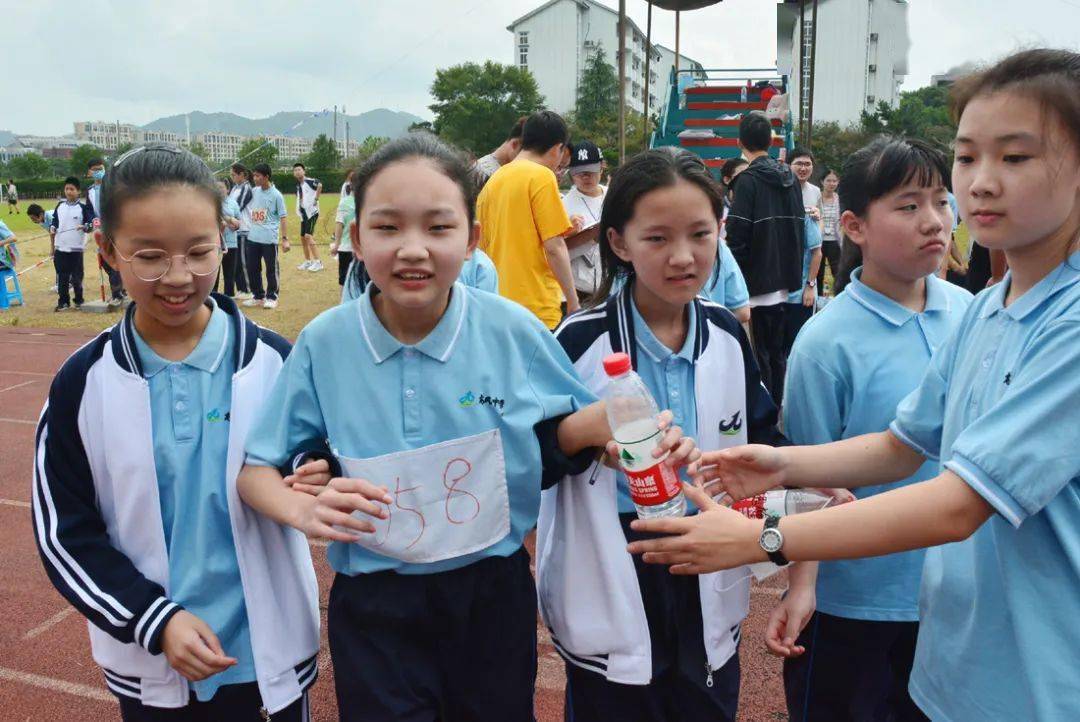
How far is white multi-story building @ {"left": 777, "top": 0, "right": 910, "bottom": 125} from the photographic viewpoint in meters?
55.0

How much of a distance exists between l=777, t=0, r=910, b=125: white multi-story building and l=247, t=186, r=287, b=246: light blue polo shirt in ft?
166

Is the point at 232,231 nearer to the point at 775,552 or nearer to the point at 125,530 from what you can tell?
the point at 125,530

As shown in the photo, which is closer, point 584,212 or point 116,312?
point 584,212

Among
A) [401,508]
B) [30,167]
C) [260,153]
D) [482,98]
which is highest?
[482,98]

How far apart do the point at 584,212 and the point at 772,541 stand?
13.2 feet

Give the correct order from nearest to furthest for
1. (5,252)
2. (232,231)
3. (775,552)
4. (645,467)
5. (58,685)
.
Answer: (775,552) → (645,467) → (58,685) → (232,231) → (5,252)

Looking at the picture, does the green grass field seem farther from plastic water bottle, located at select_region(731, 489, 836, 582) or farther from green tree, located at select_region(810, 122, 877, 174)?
green tree, located at select_region(810, 122, 877, 174)

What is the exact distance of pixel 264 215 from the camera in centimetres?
1166

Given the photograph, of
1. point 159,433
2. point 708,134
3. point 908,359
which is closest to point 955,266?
point 908,359

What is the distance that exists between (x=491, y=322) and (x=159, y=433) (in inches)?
27.8

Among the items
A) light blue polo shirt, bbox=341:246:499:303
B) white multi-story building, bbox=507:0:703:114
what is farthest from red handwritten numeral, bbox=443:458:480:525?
white multi-story building, bbox=507:0:703:114

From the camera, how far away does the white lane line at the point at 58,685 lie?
9.85ft

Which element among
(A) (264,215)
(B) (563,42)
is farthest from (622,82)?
(B) (563,42)

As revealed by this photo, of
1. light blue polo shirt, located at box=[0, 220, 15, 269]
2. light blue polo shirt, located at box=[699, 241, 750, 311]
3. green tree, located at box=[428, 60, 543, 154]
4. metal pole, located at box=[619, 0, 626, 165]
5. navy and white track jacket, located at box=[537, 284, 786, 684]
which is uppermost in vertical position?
green tree, located at box=[428, 60, 543, 154]
